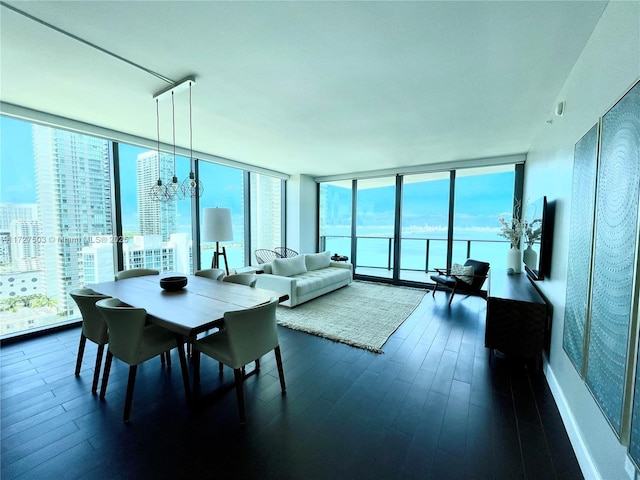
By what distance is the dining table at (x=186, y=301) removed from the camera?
69.9 inches

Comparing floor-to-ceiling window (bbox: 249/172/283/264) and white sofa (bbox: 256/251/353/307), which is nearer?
white sofa (bbox: 256/251/353/307)

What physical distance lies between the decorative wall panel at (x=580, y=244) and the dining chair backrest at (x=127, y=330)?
9.31 ft

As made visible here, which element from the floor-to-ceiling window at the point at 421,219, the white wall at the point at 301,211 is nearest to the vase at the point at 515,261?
the floor-to-ceiling window at the point at 421,219

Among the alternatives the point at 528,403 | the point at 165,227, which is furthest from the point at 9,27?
the point at 528,403

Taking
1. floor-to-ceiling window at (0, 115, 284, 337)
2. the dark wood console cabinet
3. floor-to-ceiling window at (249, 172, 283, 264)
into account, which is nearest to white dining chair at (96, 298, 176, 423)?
floor-to-ceiling window at (0, 115, 284, 337)

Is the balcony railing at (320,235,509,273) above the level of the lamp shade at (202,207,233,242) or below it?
below

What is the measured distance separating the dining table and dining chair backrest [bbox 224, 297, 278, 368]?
0.13 m

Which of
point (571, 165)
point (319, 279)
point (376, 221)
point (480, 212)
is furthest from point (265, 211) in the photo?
point (571, 165)

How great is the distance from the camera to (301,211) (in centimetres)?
644

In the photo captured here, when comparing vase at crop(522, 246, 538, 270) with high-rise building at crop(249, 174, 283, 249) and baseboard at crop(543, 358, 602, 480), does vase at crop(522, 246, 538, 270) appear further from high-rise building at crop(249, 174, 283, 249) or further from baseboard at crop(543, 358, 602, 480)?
high-rise building at crop(249, 174, 283, 249)

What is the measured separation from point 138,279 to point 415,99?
3.64 m

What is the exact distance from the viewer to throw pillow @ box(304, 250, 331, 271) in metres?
5.42

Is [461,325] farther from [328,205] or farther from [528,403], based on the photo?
[328,205]

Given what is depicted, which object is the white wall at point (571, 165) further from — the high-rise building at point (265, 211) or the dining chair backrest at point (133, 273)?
the high-rise building at point (265, 211)
